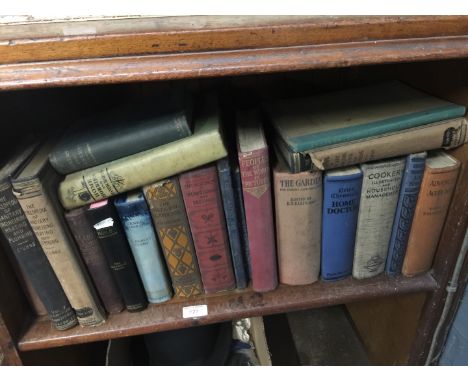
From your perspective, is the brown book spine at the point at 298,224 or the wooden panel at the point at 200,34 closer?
the wooden panel at the point at 200,34

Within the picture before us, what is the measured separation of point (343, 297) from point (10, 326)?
0.55m

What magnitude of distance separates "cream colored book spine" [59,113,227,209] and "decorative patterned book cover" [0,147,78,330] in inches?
2.4

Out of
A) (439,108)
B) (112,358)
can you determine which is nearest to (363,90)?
(439,108)

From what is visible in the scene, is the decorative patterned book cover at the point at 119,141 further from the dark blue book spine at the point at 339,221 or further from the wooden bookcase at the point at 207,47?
the dark blue book spine at the point at 339,221

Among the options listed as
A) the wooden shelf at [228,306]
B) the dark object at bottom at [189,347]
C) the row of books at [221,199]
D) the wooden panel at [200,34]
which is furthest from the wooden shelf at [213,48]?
the dark object at bottom at [189,347]

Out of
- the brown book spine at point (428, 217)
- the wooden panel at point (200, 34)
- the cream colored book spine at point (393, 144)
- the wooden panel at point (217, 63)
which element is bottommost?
→ the brown book spine at point (428, 217)

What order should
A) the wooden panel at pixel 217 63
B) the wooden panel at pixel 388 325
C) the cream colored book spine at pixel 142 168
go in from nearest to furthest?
the wooden panel at pixel 217 63, the cream colored book spine at pixel 142 168, the wooden panel at pixel 388 325

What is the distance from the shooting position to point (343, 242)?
0.61 metres

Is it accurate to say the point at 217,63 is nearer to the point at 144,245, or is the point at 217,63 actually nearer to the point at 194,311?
the point at 144,245

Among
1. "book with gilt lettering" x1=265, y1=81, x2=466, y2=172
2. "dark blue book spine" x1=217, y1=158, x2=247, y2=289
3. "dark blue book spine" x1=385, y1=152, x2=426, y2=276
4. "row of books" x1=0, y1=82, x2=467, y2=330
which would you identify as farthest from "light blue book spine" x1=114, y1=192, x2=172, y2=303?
"dark blue book spine" x1=385, y1=152, x2=426, y2=276

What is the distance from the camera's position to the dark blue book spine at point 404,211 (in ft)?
1.79

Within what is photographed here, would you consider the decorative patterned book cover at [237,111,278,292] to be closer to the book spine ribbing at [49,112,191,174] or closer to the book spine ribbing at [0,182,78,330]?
the book spine ribbing at [49,112,191,174]

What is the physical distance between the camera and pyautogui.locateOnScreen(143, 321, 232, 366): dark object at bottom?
81cm

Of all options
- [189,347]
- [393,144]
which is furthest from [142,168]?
[189,347]
